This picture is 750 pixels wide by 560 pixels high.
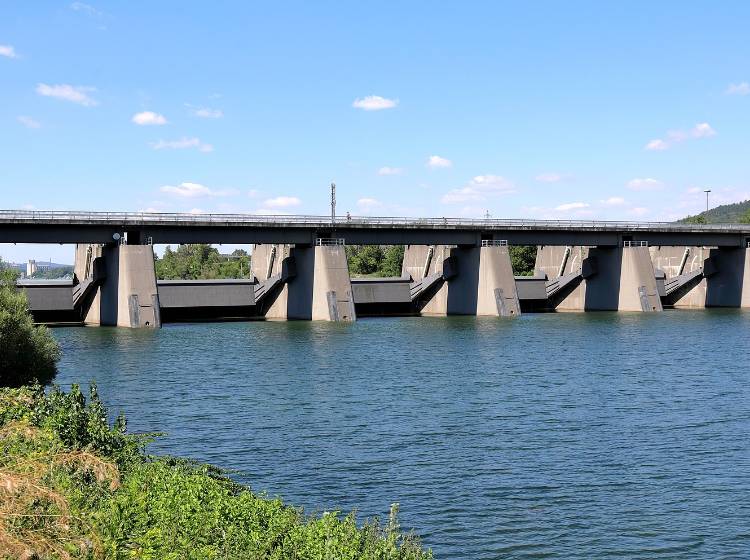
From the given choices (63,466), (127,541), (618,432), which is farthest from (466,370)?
(127,541)

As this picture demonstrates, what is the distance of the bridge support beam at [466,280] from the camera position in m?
93.0

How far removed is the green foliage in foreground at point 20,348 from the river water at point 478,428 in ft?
10.3

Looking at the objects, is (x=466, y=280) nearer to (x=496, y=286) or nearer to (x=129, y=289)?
(x=496, y=286)

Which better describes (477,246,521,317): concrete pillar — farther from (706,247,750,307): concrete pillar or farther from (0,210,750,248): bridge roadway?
(706,247,750,307): concrete pillar

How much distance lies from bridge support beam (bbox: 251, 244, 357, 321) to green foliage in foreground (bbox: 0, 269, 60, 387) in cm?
4218

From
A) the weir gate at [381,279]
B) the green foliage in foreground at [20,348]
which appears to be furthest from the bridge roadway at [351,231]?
the green foliage in foreground at [20,348]

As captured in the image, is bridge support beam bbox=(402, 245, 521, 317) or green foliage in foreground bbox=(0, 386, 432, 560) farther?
bridge support beam bbox=(402, 245, 521, 317)

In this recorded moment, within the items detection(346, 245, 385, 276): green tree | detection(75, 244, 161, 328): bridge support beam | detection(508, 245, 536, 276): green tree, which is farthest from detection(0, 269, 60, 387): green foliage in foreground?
detection(346, 245, 385, 276): green tree

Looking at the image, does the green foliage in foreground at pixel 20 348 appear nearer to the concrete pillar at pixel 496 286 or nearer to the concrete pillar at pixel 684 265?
the concrete pillar at pixel 496 286

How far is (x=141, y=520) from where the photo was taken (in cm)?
1658

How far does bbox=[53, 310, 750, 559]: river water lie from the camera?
2361 cm

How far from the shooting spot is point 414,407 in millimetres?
39781

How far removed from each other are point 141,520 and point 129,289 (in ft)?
201

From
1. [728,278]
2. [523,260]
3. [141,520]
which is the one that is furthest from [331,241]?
[141,520]
